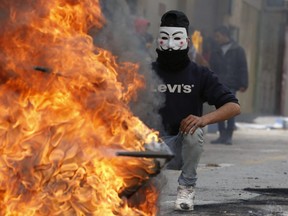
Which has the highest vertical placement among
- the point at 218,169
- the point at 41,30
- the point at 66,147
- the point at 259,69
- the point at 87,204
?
the point at 41,30

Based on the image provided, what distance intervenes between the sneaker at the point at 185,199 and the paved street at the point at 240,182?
2.4 inches

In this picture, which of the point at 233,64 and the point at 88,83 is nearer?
the point at 88,83

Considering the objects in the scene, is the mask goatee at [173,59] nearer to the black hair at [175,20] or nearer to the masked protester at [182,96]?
the masked protester at [182,96]

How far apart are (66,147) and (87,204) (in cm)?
32

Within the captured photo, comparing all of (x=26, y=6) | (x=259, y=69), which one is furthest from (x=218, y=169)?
(x=259, y=69)

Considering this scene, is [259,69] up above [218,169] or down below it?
below

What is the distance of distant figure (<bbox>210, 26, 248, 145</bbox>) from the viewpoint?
13234mm

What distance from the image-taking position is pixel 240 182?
7.98 m

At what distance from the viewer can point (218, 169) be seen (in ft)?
30.1

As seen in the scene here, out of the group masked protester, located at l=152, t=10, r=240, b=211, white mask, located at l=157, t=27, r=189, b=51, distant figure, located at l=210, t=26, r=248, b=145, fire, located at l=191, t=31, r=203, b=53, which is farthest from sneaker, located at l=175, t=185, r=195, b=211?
fire, located at l=191, t=31, r=203, b=53

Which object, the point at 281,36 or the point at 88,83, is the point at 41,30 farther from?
the point at 281,36

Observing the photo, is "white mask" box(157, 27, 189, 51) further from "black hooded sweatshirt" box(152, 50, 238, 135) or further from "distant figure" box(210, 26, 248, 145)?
"distant figure" box(210, 26, 248, 145)

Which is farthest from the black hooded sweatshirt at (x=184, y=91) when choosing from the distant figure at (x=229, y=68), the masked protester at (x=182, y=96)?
the distant figure at (x=229, y=68)

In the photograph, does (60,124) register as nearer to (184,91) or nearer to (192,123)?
(192,123)
